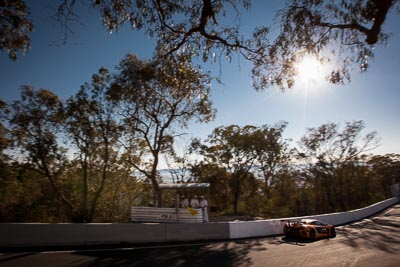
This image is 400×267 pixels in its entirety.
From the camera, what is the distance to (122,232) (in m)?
12.7

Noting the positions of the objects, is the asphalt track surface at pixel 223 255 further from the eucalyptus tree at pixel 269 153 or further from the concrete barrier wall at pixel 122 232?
the eucalyptus tree at pixel 269 153

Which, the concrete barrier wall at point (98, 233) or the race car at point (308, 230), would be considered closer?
the concrete barrier wall at point (98, 233)

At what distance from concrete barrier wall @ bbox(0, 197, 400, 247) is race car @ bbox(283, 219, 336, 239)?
152 centimetres

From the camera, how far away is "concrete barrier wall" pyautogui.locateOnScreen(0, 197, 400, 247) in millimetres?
11422

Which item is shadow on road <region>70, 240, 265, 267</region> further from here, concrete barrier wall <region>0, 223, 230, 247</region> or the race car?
the race car

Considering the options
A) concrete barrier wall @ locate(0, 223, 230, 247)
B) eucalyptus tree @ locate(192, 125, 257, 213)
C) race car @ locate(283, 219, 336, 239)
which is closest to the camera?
concrete barrier wall @ locate(0, 223, 230, 247)

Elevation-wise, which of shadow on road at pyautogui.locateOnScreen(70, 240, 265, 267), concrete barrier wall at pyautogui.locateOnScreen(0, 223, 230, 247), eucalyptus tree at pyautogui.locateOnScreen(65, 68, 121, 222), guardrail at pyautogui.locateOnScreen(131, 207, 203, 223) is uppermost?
eucalyptus tree at pyautogui.locateOnScreen(65, 68, 121, 222)

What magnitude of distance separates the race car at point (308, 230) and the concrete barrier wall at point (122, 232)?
152 cm

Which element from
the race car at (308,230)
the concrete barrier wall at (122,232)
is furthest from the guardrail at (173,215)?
the race car at (308,230)

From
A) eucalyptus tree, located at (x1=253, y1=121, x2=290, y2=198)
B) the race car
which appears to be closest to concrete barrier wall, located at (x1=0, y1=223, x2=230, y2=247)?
the race car

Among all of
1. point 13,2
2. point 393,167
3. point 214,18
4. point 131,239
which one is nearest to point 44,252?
point 131,239

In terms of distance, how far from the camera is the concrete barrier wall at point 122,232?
11.4 m

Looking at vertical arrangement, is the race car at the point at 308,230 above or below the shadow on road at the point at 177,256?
above

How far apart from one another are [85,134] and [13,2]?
428 inches
